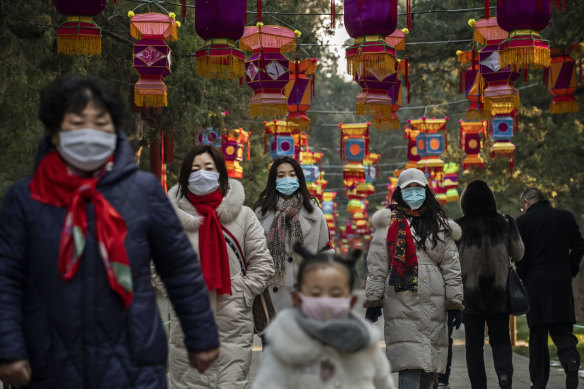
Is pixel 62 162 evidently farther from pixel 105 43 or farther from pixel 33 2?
pixel 105 43

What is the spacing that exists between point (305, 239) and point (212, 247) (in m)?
1.85

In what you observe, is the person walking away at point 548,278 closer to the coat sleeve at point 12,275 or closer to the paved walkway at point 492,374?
the paved walkway at point 492,374

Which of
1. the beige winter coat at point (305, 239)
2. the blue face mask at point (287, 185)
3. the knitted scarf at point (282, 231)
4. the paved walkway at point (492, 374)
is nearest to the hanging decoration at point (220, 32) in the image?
the blue face mask at point (287, 185)

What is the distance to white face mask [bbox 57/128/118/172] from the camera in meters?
4.15

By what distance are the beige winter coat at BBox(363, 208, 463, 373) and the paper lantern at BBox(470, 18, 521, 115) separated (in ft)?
17.1

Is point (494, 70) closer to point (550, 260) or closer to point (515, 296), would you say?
point (550, 260)

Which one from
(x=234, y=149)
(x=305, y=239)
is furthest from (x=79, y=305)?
(x=234, y=149)

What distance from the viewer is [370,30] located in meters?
10.7

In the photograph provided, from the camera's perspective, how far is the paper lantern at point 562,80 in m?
14.3

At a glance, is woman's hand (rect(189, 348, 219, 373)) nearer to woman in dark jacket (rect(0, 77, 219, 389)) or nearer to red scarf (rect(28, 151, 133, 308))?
woman in dark jacket (rect(0, 77, 219, 389))

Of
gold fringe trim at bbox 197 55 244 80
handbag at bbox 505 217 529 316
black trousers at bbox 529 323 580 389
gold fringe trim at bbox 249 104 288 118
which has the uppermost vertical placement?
gold fringe trim at bbox 197 55 244 80

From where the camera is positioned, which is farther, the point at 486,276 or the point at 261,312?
the point at 486,276

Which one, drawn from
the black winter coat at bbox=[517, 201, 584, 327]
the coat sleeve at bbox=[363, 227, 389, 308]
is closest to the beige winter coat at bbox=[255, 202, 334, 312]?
the coat sleeve at bbox=[363, 227, 389, 308]

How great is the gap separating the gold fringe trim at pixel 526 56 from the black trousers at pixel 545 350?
8.62 ft
